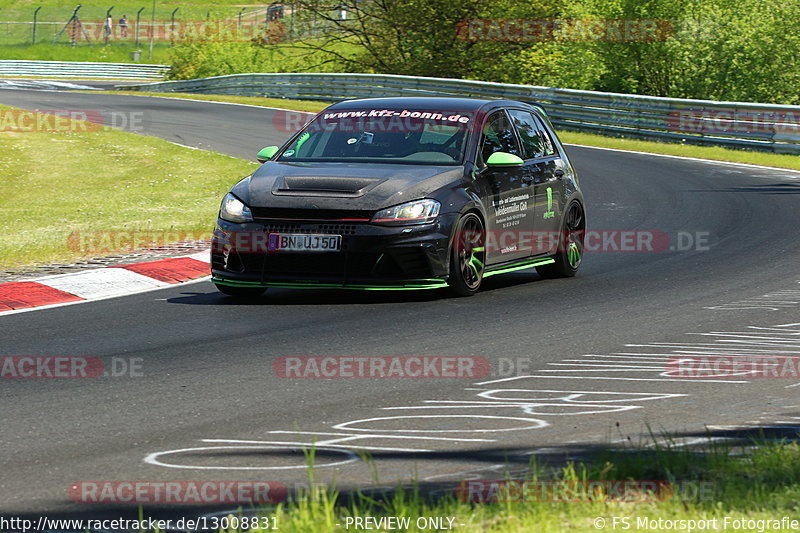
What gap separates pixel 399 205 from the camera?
396 inches

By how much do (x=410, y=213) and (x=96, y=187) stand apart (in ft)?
32.5

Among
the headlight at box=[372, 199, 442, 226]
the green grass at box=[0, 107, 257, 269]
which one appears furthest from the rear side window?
the green grass at box=[0, 107, 257, 269]

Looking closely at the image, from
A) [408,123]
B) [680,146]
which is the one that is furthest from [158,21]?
[408,123]

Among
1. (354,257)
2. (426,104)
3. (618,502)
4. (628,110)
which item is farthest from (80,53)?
(618,502)

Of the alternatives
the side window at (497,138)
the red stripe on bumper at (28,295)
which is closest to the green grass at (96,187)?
the red stripe on bumper at (28,295)

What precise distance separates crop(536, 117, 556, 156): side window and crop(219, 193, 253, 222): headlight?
10.9 ft

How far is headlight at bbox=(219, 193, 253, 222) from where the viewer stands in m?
10.2

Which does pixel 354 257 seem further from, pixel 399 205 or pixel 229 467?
pixel 229 467

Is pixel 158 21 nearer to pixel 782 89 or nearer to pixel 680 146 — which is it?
pixel 782 89

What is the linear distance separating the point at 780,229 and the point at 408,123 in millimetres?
6076

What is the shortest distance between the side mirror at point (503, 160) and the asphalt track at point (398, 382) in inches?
43.5

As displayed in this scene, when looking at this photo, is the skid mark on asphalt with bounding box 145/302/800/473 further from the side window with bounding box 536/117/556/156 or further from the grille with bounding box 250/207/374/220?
the side window with bounding box 536/117/556/156

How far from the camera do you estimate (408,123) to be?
11.3m

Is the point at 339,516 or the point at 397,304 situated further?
the point at 397,304
